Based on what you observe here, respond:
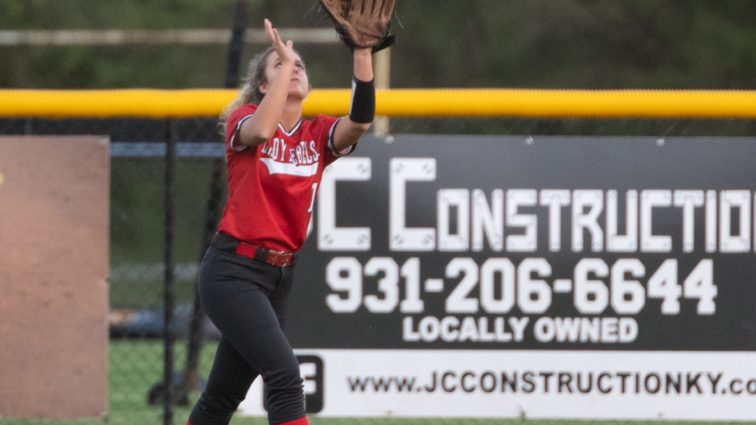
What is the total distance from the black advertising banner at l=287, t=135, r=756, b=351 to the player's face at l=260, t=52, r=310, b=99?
92 centimetres

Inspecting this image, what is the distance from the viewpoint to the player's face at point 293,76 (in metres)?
4.82

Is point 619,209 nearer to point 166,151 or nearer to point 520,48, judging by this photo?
point 166,151

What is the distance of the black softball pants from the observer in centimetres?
465

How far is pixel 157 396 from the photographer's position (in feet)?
23.0

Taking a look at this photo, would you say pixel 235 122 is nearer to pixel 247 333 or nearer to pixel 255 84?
pixel 255 84

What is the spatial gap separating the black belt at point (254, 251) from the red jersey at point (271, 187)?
2 centimetres

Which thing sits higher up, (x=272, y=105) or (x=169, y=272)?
(x=272, y=105)

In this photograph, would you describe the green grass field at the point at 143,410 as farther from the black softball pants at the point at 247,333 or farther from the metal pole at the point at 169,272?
the black softball pants at the point at 247,333

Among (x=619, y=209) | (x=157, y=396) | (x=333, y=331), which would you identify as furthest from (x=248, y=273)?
(x=157, y=396)

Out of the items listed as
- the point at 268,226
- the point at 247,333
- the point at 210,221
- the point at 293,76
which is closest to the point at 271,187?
the point at 268,226

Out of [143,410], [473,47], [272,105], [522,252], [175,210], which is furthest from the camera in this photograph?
[473,47]

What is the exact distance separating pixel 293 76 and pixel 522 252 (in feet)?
4.76

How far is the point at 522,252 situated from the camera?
5742 millimetres

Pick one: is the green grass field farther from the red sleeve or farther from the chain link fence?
the red sleeve
